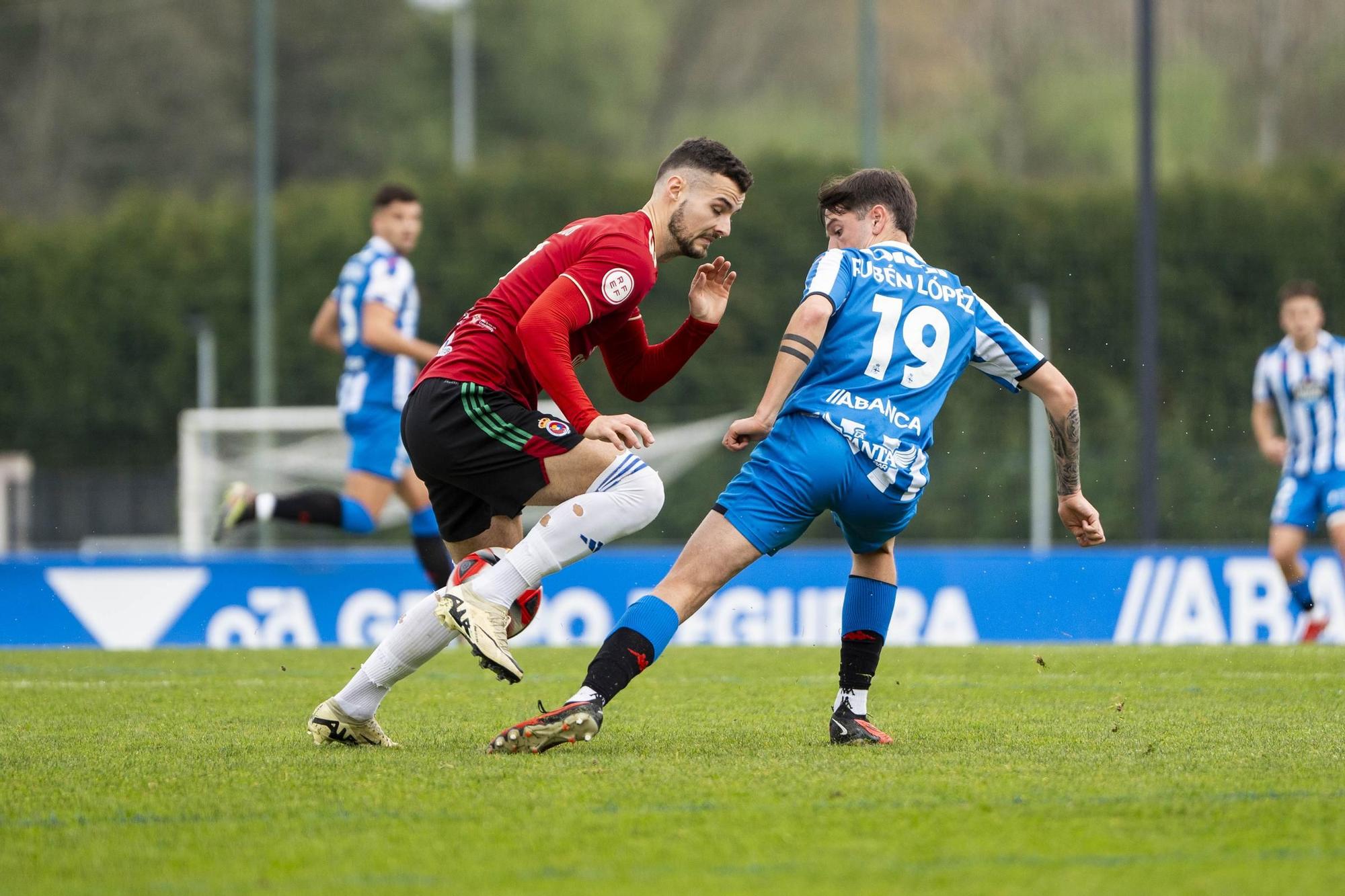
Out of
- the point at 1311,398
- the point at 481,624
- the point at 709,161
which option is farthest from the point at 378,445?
the point at 1311,398

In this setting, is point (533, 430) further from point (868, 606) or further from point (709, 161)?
point (868, 606)

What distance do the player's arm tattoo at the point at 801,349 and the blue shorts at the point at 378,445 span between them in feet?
15.8

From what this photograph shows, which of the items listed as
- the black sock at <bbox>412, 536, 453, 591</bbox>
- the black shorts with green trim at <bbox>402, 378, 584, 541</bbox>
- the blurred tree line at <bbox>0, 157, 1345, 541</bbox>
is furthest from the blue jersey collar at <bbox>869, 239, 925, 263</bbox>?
the blurred tree line at <bbox>0, 157, 1345, 541</bbox>

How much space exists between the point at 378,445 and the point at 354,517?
441 mm

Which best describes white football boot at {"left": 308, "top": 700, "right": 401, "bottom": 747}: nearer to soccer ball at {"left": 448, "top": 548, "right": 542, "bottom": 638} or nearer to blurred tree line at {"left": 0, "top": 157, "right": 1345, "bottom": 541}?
soccer ball at {"left": 448, "top": 548, "right": 542, "bottom": 638}

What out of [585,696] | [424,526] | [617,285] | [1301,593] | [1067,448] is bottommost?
[1301,593]

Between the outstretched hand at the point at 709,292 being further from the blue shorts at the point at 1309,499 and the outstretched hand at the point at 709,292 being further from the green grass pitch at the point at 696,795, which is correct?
the blue shorts at the point at 1309,499

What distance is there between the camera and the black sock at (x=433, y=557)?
29.5 ft

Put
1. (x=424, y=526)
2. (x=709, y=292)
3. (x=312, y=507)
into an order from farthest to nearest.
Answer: (x=312, y=507), (x=424, y=526), (x=709, y=292)

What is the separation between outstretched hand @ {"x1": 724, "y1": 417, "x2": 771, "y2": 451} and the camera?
15.0 ft

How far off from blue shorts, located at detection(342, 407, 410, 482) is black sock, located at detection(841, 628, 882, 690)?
4.56 m

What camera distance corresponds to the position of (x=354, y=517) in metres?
9.15

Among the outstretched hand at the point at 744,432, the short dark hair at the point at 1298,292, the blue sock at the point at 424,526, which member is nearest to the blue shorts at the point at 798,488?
the outstretched hand at the point at 744,432

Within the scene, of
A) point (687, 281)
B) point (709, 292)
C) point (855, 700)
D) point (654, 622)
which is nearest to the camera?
point (654, 622)
